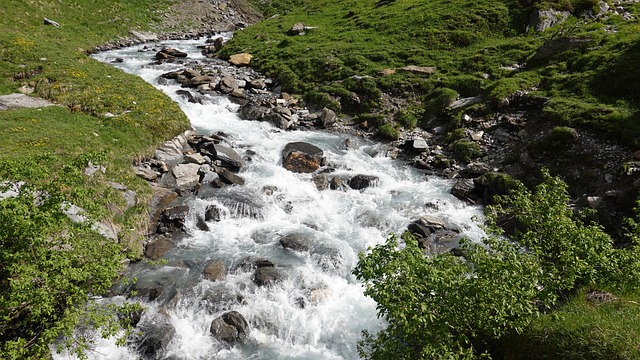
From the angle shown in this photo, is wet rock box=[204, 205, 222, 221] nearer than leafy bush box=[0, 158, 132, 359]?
No

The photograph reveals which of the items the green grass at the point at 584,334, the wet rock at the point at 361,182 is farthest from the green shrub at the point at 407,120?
the green grass at the point at 584,334

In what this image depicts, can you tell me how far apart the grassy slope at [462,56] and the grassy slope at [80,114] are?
48.0 ft

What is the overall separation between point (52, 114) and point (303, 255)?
16.5 metres

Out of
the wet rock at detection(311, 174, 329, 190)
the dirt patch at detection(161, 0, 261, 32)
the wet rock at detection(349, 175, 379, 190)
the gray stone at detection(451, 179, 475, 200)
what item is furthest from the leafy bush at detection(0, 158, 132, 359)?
the dirt patch at detection(161, 0, 261, 32)

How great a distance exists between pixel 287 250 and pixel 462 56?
3010 centimetres

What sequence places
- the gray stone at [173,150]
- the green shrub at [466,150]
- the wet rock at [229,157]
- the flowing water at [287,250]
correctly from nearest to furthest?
the flowing water at [287,250] < the gray stone at [173,150] < the wet rock at [229,157] < the green shrub at [466,150]

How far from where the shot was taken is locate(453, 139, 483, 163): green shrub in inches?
1010

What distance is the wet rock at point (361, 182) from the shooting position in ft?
77.0

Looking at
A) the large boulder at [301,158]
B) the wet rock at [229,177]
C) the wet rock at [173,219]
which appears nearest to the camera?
the wet rock at [173,219]

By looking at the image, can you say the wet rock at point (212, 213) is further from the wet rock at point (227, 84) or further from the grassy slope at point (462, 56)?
the wet rock at point (227, 84)

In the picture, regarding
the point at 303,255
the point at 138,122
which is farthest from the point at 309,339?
the point at 138,122

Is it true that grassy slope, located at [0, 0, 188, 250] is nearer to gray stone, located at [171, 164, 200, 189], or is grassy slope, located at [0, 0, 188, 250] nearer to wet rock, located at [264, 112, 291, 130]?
gray stone, located at [171, 164, 200, 189]

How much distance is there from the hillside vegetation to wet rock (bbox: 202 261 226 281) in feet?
9.27

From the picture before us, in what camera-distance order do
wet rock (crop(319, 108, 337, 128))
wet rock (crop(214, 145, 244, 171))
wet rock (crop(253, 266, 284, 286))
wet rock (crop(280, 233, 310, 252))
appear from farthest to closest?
wet rock (crop(319, 108, 337, 128)) < wet rock (crop(214, 145, 244, 171)) < wet rock (crop(280, 233, 310, 252)) < wet rock (crop(253, 266, 284, 286))
